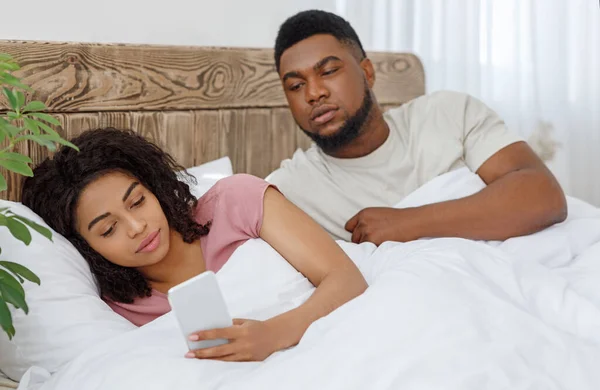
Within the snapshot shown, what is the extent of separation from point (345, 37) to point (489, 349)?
3.52 feet

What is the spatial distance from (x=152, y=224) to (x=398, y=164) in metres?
0.70

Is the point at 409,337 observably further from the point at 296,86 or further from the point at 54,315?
the point at 296,86

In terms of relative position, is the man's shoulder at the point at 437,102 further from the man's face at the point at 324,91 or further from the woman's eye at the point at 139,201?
the woman's eye at the point at 139,201

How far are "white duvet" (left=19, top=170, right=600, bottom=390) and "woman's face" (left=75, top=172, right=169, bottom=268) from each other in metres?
0.13

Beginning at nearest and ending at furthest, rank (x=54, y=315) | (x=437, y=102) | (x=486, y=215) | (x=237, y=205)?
(x=54, y=315) → (x=237, y=205) → (x=486, y=215) → (x=437, y=102)

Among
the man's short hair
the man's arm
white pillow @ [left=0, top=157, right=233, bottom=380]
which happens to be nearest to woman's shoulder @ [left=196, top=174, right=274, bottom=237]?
white pillow @ [left=0, top=157, right=233, bottom=380]

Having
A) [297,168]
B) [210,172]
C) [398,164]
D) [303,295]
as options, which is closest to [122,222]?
[303,295]

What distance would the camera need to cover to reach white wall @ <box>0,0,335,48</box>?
5.95 feet

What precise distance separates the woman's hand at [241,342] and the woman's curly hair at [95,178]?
0.32 m

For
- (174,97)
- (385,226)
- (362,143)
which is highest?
(174,97)

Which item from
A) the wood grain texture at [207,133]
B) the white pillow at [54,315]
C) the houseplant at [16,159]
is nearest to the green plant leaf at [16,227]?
the houseplant at [16,159]

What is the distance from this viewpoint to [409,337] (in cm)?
101

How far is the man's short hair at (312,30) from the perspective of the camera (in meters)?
1.84

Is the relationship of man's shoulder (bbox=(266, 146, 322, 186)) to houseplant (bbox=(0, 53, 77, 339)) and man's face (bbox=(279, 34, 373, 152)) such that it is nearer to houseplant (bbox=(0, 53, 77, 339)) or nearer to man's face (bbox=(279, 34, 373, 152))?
man's face (bbox=(279, 34, 373, 152))
